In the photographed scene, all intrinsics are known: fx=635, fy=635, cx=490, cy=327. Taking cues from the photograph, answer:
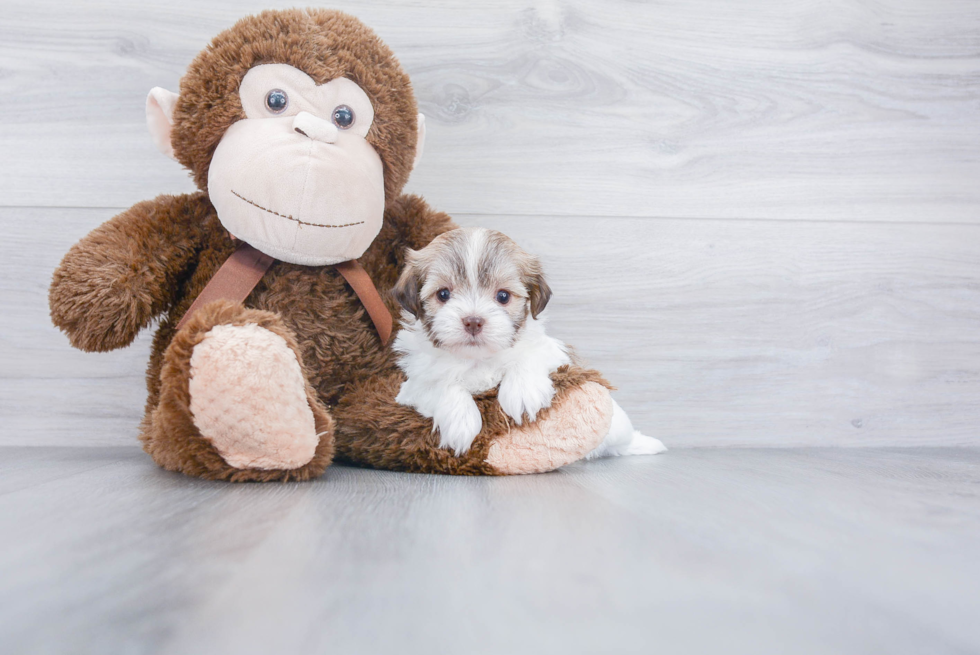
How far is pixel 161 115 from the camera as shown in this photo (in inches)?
45.5

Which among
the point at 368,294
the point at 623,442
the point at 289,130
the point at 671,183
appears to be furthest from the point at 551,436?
the point at 671,183

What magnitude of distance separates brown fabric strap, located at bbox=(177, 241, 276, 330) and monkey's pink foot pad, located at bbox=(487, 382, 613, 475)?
20.3 inches

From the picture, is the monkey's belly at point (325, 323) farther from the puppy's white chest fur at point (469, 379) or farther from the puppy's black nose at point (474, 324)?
the puppy's black nose at point (474, 324)

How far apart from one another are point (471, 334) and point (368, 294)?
0.26 m

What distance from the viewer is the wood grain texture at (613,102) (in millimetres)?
1460

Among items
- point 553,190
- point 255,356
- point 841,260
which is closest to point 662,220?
point 553,190

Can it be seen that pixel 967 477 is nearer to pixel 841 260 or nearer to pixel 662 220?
pixel 841 260

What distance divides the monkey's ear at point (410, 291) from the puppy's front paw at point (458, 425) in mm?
193

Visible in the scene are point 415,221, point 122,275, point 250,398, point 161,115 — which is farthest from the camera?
point 415,221

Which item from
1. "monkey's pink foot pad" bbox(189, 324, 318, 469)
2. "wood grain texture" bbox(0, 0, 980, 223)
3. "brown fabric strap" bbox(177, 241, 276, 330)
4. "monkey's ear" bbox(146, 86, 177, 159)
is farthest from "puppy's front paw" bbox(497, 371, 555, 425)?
"monkey's ear" bbox(146, 86, 177, 159)

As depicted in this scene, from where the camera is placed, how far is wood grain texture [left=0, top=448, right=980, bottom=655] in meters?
0.47

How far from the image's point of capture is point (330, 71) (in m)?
1.10

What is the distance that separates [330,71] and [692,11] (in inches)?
38.2

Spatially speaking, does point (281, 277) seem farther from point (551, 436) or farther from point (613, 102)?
point (613, 102)
